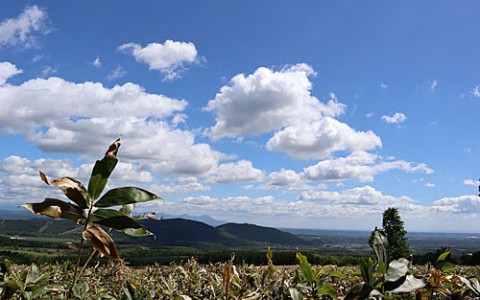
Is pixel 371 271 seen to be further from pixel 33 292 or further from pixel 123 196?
pixel 33 292

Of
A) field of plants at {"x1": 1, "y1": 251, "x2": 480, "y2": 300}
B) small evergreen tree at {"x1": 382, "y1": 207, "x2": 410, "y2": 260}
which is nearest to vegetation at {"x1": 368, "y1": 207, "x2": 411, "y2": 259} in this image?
small evergreen tree at {"x1": 382, "y1": 207, "x2": 410, "y2": 260}

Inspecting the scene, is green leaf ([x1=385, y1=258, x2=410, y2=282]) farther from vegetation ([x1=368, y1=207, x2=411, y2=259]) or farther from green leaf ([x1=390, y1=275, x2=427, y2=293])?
vegetation ([x1=368, y1=207, x2=411, y2=259])

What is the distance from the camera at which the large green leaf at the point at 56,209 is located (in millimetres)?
1229

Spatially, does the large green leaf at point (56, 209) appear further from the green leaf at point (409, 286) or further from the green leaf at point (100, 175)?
the green leaf at point (409, 286)

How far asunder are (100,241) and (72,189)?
0.74 ft

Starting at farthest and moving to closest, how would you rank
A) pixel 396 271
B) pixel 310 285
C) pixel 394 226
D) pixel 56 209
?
1. pixel 394 226
2. pixel 310 285
3. pixel 396 271
4. pixel 56 209

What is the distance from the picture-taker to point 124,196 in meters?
1.29

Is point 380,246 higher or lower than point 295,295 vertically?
higher

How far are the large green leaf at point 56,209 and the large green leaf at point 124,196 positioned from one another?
7cm

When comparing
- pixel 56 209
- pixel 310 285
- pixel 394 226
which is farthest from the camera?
pixel 394 226

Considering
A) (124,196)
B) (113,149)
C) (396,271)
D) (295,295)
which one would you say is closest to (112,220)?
(124,196)

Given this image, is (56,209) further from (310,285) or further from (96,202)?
(310,285)

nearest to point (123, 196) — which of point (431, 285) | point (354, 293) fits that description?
point (354, 293)

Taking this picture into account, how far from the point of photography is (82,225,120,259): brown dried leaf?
1150mm
